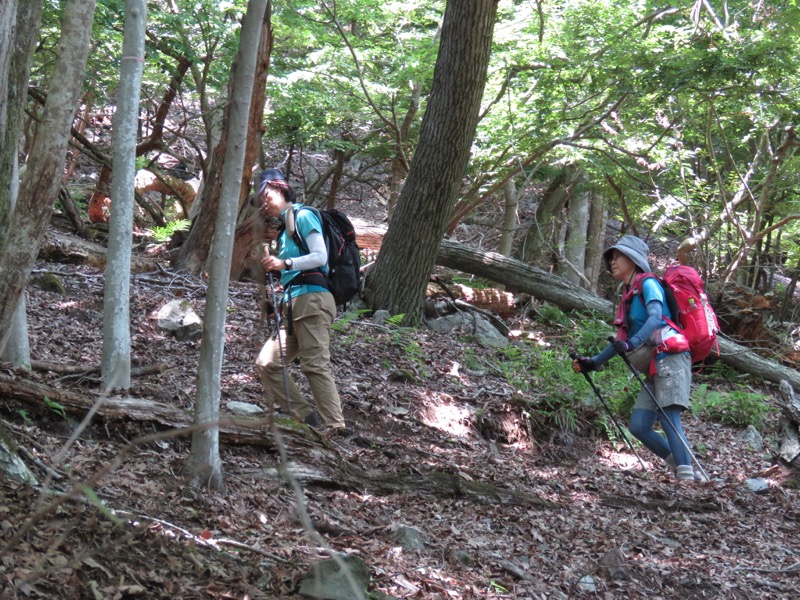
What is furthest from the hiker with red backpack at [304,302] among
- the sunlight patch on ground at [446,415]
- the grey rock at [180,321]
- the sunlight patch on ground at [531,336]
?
the sunlight patch on ground at [531,336]

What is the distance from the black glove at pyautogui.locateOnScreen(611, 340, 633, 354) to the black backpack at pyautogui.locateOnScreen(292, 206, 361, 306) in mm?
2315

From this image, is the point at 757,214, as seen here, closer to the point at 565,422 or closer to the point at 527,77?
the point at 527,77

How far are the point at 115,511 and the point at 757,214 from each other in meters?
11.7

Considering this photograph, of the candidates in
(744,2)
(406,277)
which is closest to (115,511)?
(406,277)

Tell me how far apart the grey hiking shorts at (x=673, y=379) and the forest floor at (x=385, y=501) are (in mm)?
772

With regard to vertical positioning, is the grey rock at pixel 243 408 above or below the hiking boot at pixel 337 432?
above

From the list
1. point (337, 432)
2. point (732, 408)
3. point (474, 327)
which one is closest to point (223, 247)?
point (337, 432)

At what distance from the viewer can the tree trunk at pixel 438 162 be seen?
8766 millimetres

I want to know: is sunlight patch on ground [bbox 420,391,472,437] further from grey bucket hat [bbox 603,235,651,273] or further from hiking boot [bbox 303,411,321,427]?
grey bucket hat [bbox 603,235,651,273]

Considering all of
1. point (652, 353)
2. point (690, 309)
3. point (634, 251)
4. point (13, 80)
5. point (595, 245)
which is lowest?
point (652, 353)

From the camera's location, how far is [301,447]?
483 centimetres

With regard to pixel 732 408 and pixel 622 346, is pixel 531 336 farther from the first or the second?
pixel 622 346

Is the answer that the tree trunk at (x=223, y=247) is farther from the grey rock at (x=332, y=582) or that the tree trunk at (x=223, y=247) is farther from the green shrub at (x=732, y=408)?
the green shrub at (x=732, y=408)

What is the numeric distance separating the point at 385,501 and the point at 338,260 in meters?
1.92
